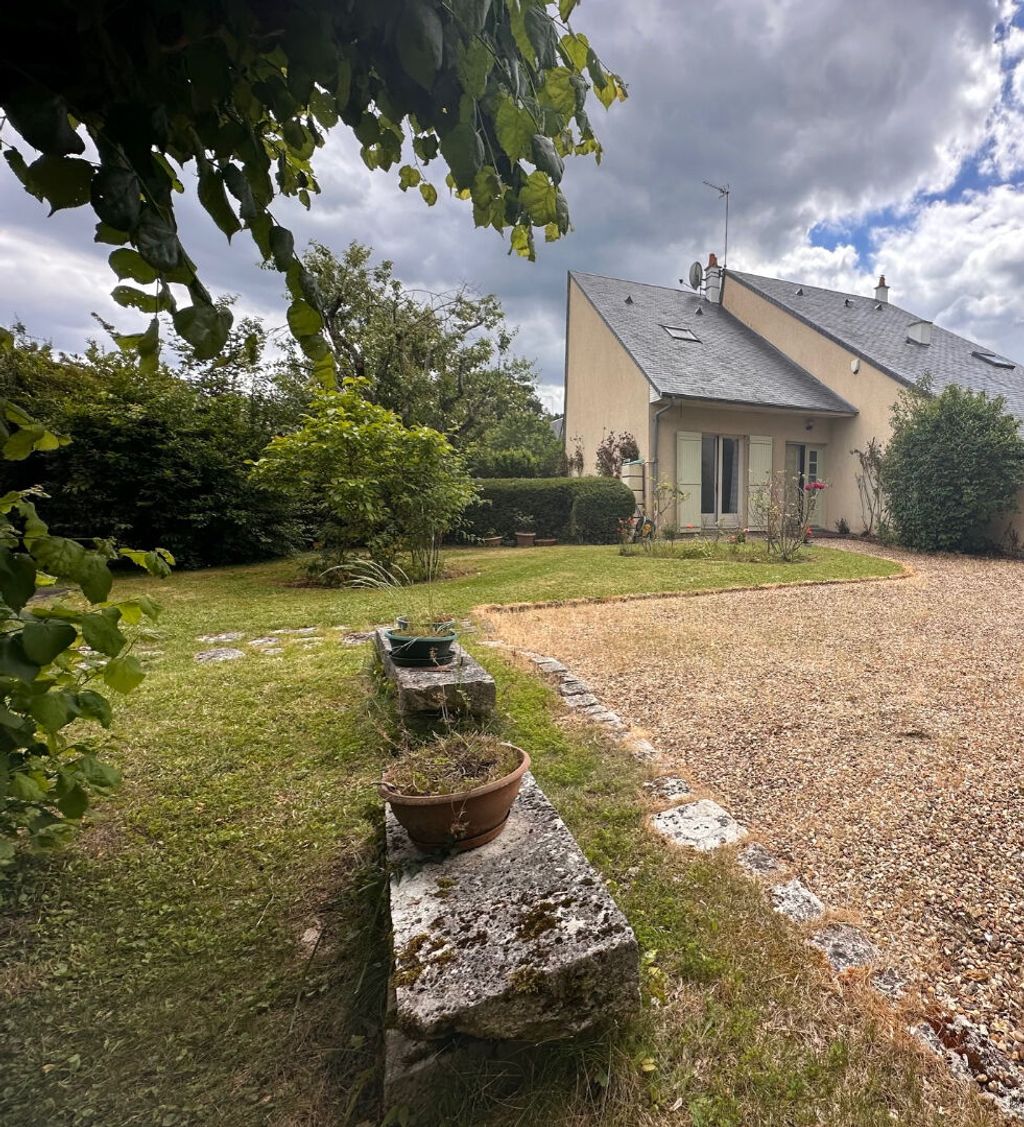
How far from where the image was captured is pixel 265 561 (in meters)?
9.13

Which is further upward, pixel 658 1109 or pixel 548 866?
pixel 548 866

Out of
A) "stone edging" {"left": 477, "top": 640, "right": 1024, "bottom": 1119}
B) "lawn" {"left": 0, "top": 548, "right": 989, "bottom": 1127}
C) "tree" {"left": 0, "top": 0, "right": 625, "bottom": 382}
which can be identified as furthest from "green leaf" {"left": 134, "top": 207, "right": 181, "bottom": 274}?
"stone edging" {"left": 477, "top": 640, "right": 1024, "bottom": 1119}

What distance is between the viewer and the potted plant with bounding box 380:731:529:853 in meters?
1.38

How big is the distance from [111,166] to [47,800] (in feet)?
4.85

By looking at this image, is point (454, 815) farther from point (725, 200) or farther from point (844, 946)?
point (725, 200)

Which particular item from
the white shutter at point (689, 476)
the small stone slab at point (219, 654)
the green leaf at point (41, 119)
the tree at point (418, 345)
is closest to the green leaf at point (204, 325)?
the green leaf at point (41, 119)

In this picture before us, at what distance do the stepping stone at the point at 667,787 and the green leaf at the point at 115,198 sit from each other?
89.0 inches

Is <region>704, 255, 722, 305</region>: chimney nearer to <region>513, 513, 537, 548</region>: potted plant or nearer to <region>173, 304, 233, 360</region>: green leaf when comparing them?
<region>513, 513, 537, 548</region>: potted plant

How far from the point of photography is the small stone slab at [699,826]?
1.86 metres

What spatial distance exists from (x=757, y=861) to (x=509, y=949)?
3.43 ft

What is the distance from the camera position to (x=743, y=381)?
37.3 ft

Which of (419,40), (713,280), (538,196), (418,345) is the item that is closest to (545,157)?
(538,196)

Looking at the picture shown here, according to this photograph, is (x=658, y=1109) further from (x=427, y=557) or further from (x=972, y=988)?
(x=427, y=557)

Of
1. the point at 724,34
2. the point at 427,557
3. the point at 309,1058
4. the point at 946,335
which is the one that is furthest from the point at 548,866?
the point at 946,335
